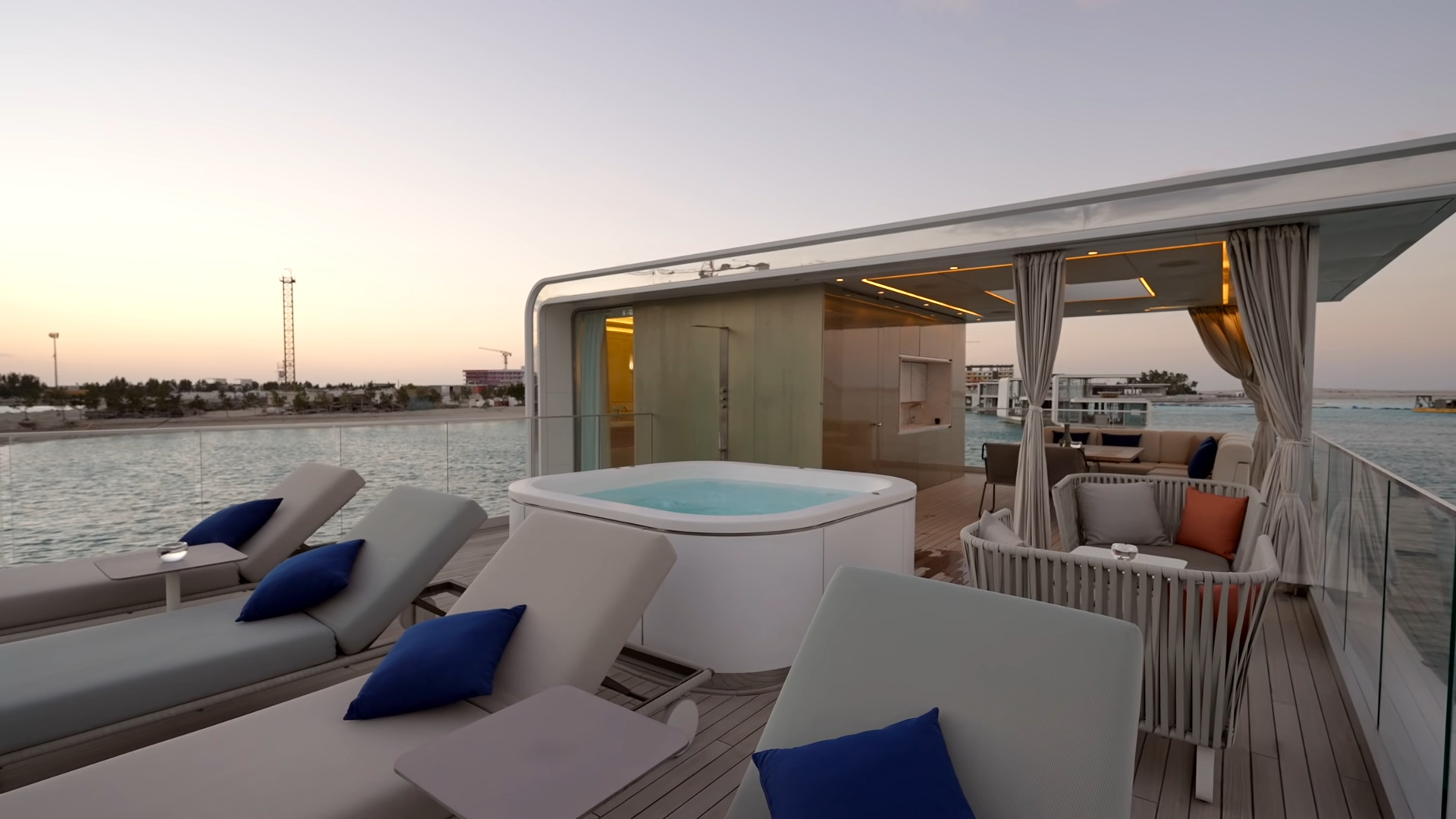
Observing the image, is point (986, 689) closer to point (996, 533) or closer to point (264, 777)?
point (996, 533)

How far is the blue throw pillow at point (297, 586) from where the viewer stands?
2672mm

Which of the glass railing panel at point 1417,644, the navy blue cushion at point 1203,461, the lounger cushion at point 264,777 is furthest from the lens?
the navy blue cushion at point 1203,461

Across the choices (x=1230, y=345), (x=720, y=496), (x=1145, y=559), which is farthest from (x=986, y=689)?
(x=1230, y=345)

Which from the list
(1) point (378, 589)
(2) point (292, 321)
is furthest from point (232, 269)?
(1) point (378, 589)

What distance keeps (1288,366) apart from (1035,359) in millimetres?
1495

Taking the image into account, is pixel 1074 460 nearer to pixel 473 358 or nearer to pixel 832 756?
pixel 832 756

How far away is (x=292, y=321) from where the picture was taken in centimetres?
1077

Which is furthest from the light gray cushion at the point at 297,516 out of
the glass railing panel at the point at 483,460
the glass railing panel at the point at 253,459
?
the glass railing panel at the point at 483,460

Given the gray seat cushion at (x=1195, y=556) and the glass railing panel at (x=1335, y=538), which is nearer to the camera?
the glass railing panel at (x=1335, y=538)

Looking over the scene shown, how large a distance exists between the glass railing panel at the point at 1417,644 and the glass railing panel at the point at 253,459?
5.43 metres

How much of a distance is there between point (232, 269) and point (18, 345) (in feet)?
8.51

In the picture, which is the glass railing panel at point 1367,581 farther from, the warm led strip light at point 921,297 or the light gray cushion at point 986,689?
the warm led strip light at point 921,297

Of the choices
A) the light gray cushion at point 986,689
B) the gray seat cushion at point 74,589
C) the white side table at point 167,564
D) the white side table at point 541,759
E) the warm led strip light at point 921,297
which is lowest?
the gray seat cushion at point 74,589

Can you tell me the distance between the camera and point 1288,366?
4.14m
